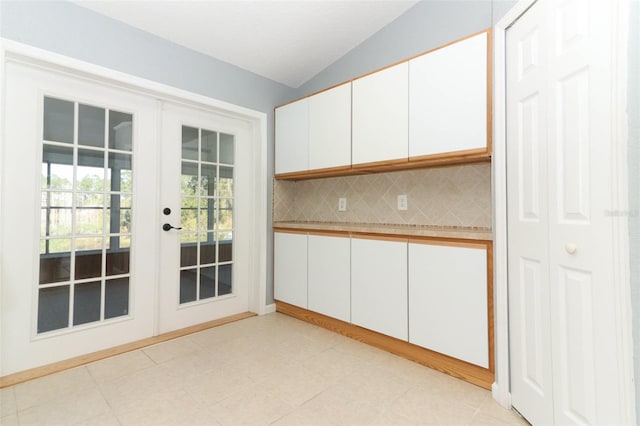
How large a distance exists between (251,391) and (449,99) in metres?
2.17

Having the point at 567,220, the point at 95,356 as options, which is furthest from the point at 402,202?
the point at 95,356

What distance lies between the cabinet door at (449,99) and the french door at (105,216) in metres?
1.82

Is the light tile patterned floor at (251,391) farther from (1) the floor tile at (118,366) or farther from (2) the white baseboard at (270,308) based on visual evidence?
(2) the white baseboard at (270,308)

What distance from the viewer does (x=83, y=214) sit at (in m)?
2.24

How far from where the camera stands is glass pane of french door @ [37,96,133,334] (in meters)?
2.09

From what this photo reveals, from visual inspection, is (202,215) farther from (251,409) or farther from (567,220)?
(567,220)

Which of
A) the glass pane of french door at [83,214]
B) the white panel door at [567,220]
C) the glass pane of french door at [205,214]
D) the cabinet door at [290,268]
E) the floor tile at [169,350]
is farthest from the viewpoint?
the cabinet door at [290,268]

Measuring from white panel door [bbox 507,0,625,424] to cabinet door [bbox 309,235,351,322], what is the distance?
122 cm

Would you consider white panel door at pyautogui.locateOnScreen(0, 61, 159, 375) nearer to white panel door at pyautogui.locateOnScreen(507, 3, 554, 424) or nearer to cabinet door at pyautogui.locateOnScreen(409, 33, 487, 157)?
cabinet door at pyautogui.locateOnScreen(409, 33, 487, 157)

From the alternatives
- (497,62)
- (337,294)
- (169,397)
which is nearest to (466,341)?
(337,294)

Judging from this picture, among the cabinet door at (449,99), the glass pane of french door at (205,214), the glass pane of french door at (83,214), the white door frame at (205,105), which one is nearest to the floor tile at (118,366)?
the glass pane of french door at (83,214)

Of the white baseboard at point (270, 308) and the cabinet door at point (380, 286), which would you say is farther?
the white baseboard at point (270, 308)

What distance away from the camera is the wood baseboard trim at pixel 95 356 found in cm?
190

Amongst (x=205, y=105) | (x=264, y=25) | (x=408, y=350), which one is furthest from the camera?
(x=205, y=105)
